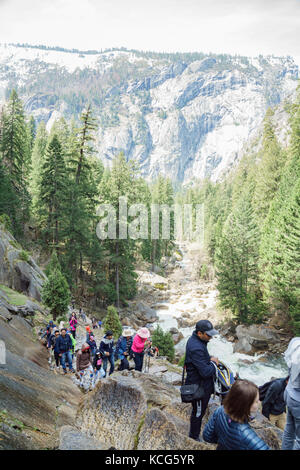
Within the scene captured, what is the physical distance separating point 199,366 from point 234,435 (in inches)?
57.8

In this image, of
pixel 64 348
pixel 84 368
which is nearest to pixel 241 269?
pixel 64 348

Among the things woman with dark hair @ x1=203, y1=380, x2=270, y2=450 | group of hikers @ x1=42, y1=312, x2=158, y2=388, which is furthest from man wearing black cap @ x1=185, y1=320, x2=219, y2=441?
group of hikers @ x1=42, y1=312, x2=158, y2=388

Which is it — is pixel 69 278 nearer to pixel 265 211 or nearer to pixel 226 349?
pixel 226 349

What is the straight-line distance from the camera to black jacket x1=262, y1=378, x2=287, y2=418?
4723 mm

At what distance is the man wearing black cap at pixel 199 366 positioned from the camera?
464cm

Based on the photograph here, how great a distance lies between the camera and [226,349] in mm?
26516

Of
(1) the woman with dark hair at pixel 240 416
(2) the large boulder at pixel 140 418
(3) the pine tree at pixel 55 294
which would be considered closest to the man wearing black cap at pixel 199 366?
(2) the large boulder at pixel 140 418

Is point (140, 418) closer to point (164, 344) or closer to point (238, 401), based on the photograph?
point (238, 401)

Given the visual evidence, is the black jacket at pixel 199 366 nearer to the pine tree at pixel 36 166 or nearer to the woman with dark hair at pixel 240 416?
the woman with dark hair at pixel 240 416

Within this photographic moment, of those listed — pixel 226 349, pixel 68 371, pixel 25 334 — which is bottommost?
pixel 226 349

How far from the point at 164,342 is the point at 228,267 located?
1541cm

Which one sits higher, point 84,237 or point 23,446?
point 84,237

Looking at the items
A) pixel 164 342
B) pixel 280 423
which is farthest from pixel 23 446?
pixel 164 342
